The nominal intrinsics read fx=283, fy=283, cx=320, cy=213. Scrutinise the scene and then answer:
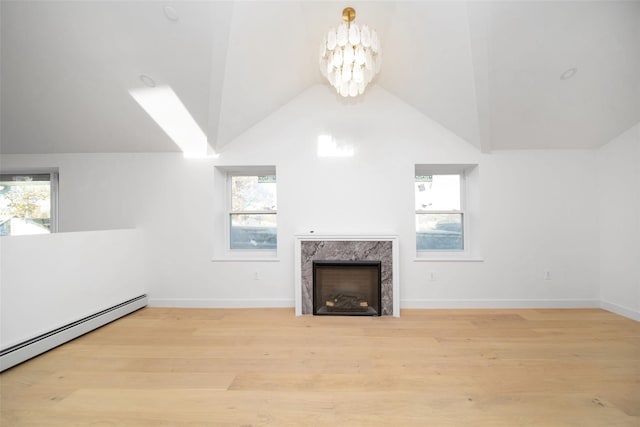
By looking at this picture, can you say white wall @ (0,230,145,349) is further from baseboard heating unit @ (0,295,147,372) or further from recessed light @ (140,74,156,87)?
recessed light @ (140,74,156,87)

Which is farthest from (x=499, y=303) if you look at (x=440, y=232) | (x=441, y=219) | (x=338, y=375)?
(x=338, y=375)

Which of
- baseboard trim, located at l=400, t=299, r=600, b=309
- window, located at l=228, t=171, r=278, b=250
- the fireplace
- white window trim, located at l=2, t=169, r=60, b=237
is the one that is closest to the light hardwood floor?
the fireplace

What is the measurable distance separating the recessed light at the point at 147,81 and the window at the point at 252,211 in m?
1.38

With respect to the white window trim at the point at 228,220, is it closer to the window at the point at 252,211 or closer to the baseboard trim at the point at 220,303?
the window at the point at 252,211

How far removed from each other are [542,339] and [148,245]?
170 inches

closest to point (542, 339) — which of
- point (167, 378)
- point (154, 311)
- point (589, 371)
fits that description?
point (589, 371)

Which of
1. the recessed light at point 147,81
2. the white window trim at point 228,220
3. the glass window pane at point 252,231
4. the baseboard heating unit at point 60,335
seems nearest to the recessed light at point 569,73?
the white window trim at point 228,220

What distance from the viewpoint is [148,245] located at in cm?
355

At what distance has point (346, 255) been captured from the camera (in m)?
3.26

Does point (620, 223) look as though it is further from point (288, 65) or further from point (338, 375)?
point (288, 65)

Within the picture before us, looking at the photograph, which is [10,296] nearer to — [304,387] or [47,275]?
[47,275]

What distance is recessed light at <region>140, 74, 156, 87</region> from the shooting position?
265cm

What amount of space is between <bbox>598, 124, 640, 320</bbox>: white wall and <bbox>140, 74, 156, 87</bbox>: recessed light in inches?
196

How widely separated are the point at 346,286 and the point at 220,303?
158 centimetres
